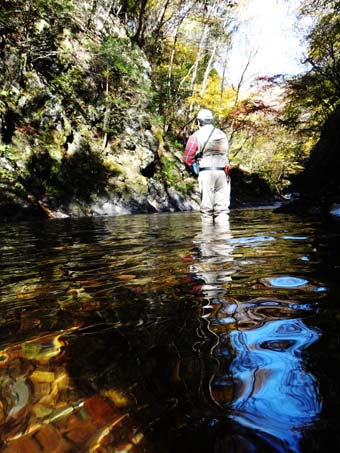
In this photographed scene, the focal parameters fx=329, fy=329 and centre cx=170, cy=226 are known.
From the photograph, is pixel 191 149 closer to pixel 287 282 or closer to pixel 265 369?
pixel 287 282

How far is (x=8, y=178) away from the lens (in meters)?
9.58

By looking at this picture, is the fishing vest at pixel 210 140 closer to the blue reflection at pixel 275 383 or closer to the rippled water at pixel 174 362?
the rippled water at pixel 174 362

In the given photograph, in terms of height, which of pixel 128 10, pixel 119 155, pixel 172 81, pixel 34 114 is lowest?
pixel 119 155

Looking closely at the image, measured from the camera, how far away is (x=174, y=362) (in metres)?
0.95

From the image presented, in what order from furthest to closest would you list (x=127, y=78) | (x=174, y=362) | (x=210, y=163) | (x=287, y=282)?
(x=127, y=78) < (x=210, y=163) < (x=287, y=282) < (x=174, y=362)

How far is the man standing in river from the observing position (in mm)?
5160

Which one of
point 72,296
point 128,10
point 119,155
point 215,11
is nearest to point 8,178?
point 119,155

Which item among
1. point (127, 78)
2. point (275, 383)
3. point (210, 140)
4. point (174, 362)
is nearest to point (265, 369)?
point (275, 383)

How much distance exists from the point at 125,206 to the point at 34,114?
4.61m

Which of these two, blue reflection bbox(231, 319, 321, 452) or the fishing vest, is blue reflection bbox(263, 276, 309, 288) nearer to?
blue reflection bbox(231, 319, 321, 452)

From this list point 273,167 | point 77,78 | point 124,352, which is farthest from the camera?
point 273,167

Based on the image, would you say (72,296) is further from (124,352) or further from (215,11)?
(215,11)

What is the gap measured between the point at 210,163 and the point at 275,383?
4796mm

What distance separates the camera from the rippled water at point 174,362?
0.66m
